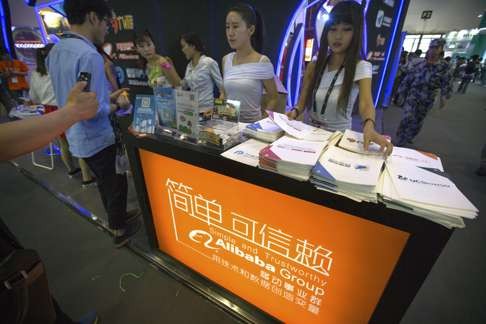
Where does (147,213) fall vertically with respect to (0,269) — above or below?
below

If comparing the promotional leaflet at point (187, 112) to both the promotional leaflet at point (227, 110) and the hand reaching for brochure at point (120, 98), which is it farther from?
the hand reaching for brochure at point (120, 98)

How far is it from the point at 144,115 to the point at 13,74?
5356 mm

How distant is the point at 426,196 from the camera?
662mm

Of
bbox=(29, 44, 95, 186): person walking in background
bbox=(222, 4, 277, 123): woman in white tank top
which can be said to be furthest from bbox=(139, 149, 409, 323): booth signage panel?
bbox=(29, 44, 95, 186): person walking in background

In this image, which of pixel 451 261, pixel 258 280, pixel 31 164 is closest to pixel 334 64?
pixel 258 280

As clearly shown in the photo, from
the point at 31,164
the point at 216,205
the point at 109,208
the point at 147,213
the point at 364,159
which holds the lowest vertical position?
the point at 31,164

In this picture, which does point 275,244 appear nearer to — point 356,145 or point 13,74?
point 356,145

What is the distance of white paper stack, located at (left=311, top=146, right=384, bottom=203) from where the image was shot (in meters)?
0.70

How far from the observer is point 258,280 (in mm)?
1166

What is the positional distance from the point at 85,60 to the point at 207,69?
1096 mm

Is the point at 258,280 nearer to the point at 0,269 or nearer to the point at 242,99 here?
the point at 0,269

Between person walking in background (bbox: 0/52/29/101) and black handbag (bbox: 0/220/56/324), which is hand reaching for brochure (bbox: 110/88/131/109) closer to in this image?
black handbag (bbox: 0/220/56/324)

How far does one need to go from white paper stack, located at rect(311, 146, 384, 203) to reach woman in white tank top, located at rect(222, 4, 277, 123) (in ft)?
3.39

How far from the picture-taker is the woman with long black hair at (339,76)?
1.25m
